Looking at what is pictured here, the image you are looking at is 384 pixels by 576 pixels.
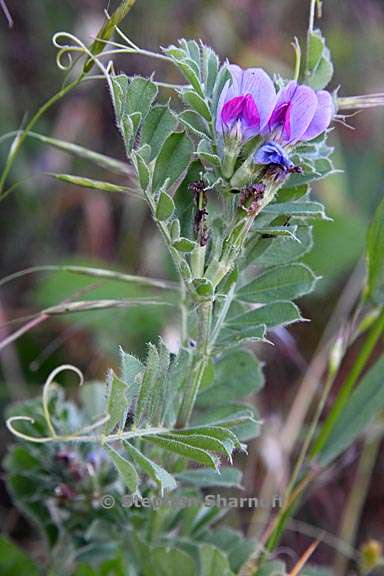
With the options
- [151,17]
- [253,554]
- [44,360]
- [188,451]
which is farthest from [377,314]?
[151,17]

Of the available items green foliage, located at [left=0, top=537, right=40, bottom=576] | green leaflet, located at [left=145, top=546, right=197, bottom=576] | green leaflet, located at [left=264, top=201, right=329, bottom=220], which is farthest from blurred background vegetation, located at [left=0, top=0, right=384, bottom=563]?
green leaflet, located at [left=264, top=201, right=329, bottom=220]

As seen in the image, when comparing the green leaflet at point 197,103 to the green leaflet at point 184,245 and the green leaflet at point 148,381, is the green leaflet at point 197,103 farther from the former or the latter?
the green leaflet at point 148,381

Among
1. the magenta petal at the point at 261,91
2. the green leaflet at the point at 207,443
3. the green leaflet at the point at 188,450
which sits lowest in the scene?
the green leaflet at the point at 188,450

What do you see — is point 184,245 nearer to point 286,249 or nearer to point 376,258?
point 286,249

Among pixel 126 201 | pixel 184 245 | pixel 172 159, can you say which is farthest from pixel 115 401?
pixel 126 201

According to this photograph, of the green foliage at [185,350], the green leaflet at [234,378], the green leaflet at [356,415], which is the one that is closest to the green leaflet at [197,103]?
the green foliage at [185,350]

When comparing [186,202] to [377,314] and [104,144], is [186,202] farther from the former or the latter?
[104,144]

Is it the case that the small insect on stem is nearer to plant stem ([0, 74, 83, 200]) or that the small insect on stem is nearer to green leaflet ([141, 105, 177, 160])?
green leaflet ([141, 105, 177, 160])
